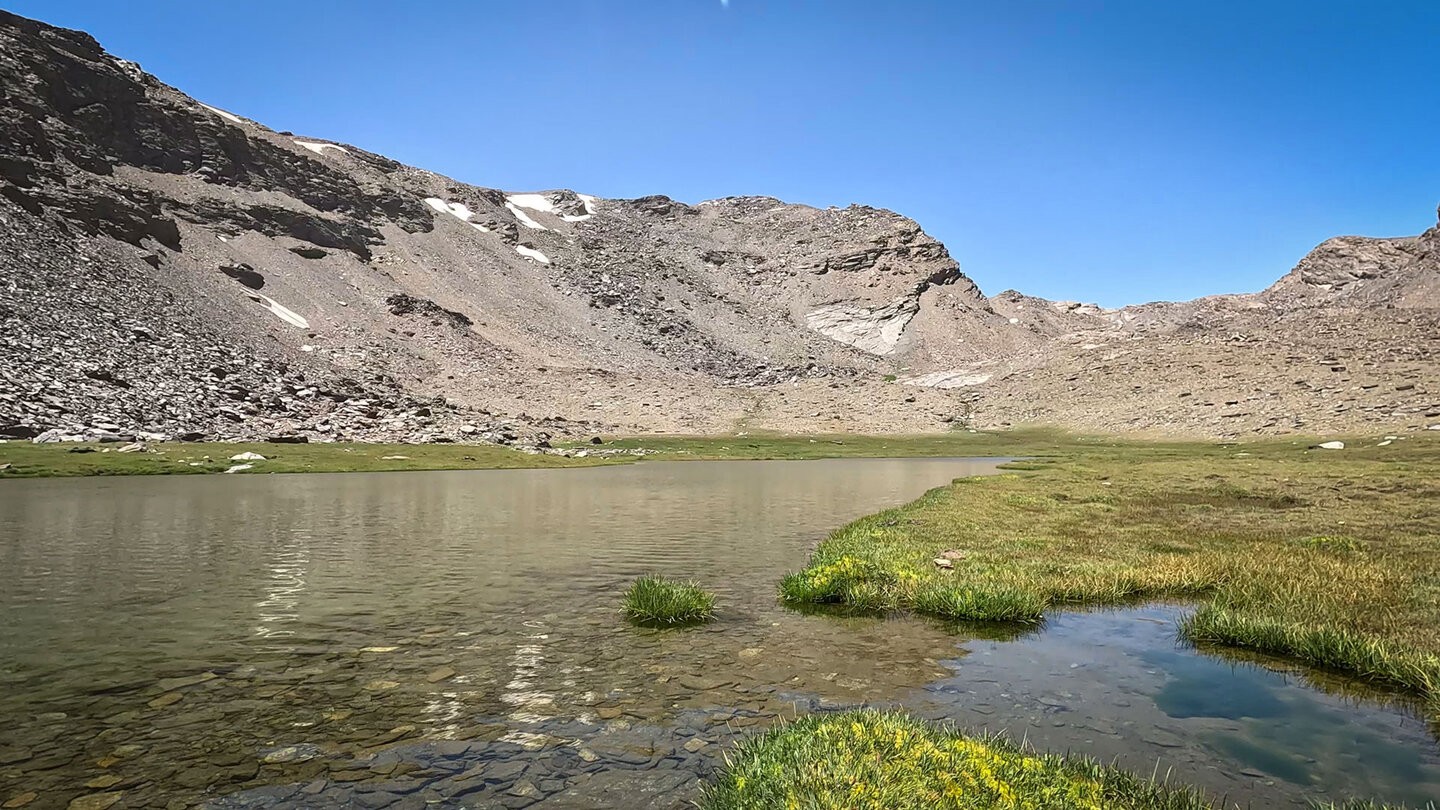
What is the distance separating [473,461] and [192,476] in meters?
27.6

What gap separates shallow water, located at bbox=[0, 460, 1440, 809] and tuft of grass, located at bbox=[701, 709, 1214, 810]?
0.96 metres

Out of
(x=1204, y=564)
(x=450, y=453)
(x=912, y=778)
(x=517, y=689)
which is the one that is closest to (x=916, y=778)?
(x=912, y=778)

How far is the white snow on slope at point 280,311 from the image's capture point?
135 metres

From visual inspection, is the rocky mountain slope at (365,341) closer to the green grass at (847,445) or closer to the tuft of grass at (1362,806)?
the green grass at (847,445)

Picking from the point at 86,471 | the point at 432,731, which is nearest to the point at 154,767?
the point at 432,731

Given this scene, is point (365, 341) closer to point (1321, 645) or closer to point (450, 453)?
point (450, 453)

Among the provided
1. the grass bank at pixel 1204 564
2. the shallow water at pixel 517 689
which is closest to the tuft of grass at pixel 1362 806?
the shallow water at pixel 517 689

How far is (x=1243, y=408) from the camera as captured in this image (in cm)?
11206

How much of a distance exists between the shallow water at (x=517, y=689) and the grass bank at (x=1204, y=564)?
1048 millimetres

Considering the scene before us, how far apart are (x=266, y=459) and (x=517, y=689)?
71.8 m

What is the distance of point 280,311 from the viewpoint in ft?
451

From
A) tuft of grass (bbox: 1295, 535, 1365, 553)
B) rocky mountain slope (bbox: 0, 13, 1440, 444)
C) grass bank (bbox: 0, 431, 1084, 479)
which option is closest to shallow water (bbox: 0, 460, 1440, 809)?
tuft of grass (bbox: 1295, 535, 1365, 553)

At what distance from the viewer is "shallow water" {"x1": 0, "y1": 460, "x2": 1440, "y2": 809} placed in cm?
743

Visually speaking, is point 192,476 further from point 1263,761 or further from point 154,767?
point 1263,761
